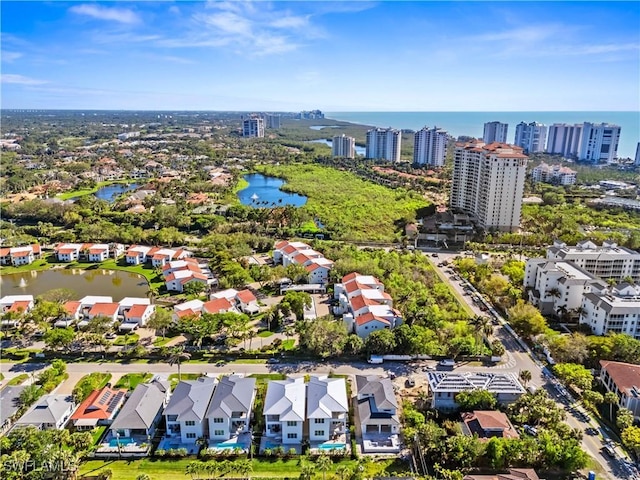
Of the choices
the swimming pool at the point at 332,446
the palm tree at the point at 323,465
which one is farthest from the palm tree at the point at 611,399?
the palm tree at the point at 323,465

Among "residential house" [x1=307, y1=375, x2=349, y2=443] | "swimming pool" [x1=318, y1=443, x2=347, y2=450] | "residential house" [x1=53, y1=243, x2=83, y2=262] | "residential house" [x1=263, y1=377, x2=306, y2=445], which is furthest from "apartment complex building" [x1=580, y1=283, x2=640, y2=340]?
"residential house" [x1=53, y1=243, x2=83, y2=262]

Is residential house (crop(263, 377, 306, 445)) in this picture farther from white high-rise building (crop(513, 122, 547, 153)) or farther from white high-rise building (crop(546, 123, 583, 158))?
white high-rise building (crop(513, 122, 547, 153))

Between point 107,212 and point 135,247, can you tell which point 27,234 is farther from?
point 135,247

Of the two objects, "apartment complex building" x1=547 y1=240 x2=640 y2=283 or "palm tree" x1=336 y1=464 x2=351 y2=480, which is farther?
"apartment complex building" x1=547 y1=240 x2=640 y2=283

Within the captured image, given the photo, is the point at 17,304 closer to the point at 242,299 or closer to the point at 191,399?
the point at 242,299

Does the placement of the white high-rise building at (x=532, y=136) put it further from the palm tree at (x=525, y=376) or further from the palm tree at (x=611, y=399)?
the palm tree at (x=611, y=399)
